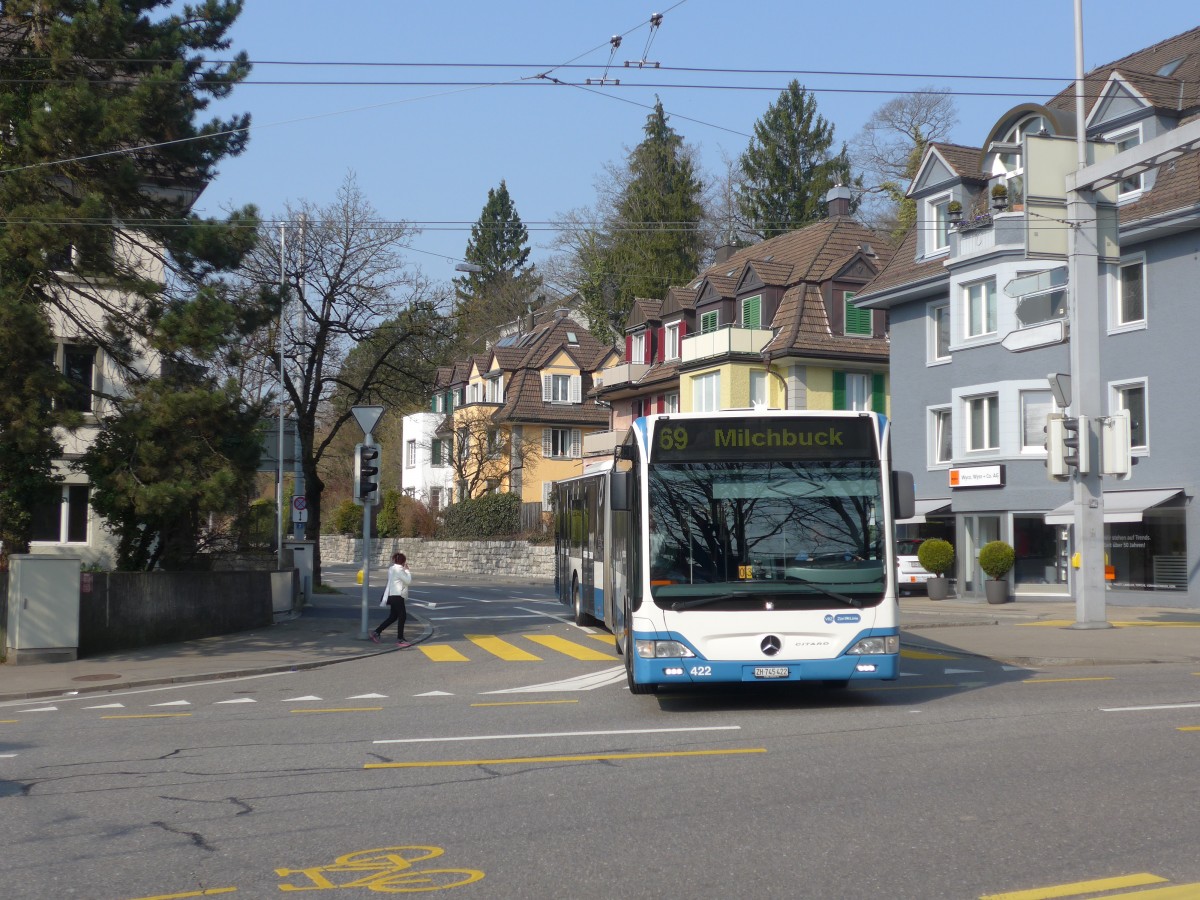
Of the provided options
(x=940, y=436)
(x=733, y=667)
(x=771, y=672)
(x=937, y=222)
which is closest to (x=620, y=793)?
(x=733, y=667)

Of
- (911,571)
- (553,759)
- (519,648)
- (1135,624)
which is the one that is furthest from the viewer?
(911,571)

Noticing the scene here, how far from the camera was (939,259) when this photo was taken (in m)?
38.5

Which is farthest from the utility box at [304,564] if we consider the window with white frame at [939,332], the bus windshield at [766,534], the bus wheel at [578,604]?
the bus windshield at [766,534]

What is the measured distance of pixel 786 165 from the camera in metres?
72.6

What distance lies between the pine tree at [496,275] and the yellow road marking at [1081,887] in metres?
86.2

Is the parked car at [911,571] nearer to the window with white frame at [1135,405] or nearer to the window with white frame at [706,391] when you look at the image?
the window with white frame at [1135,405]

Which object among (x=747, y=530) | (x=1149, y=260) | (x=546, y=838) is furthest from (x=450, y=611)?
(x=546, y=838)

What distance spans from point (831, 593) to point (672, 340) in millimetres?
43763

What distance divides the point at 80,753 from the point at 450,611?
21440mm

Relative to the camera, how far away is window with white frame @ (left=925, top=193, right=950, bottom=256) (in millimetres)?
38500

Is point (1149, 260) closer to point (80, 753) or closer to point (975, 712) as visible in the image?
point (975, 712)

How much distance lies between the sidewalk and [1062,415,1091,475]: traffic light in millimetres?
2839

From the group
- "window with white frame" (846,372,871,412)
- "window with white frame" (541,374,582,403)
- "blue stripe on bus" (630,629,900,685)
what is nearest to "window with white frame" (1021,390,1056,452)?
"window with white frame" (846,372,871,412)

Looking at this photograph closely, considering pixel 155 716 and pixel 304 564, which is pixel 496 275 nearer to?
pixel 304 564
